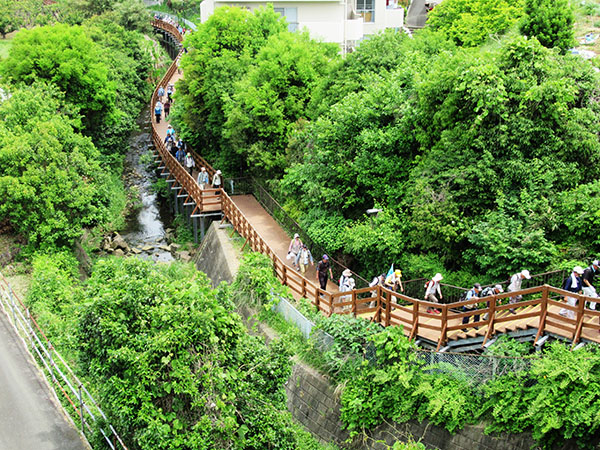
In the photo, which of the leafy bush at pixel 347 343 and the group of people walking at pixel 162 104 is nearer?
the leafy bush at pixel 347 343

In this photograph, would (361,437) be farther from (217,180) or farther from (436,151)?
(217,180)

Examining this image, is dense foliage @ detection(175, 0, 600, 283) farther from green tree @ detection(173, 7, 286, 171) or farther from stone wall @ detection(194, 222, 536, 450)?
stone wall @ detection(194, 222, 536, 450)

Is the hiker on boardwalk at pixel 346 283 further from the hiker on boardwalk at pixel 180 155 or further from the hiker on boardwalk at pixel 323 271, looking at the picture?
the hiker on boardwalk at pixel 180 155

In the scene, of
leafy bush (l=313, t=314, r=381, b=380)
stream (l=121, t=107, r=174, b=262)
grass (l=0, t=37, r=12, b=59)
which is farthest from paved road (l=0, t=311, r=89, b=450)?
grass (l=0, t=37, r=12, b=59)

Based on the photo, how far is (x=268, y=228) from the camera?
27953 millimetres

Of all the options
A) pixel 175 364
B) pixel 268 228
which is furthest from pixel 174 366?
pixel 268 228

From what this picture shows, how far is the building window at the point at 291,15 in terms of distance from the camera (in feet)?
132

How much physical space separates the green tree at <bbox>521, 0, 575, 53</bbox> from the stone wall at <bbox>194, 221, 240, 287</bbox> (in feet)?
43.0

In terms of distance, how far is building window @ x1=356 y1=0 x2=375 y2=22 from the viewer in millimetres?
45281

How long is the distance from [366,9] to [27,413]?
36256 mm

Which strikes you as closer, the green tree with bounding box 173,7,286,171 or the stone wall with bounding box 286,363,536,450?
the stone wall with bounding box 286,363,536,450

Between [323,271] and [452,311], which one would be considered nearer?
[452,311]

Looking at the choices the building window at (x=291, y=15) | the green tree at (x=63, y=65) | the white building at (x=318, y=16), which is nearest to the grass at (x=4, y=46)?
the white building at (x=318, y=16)

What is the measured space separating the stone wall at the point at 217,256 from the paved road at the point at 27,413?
8.32 meters
